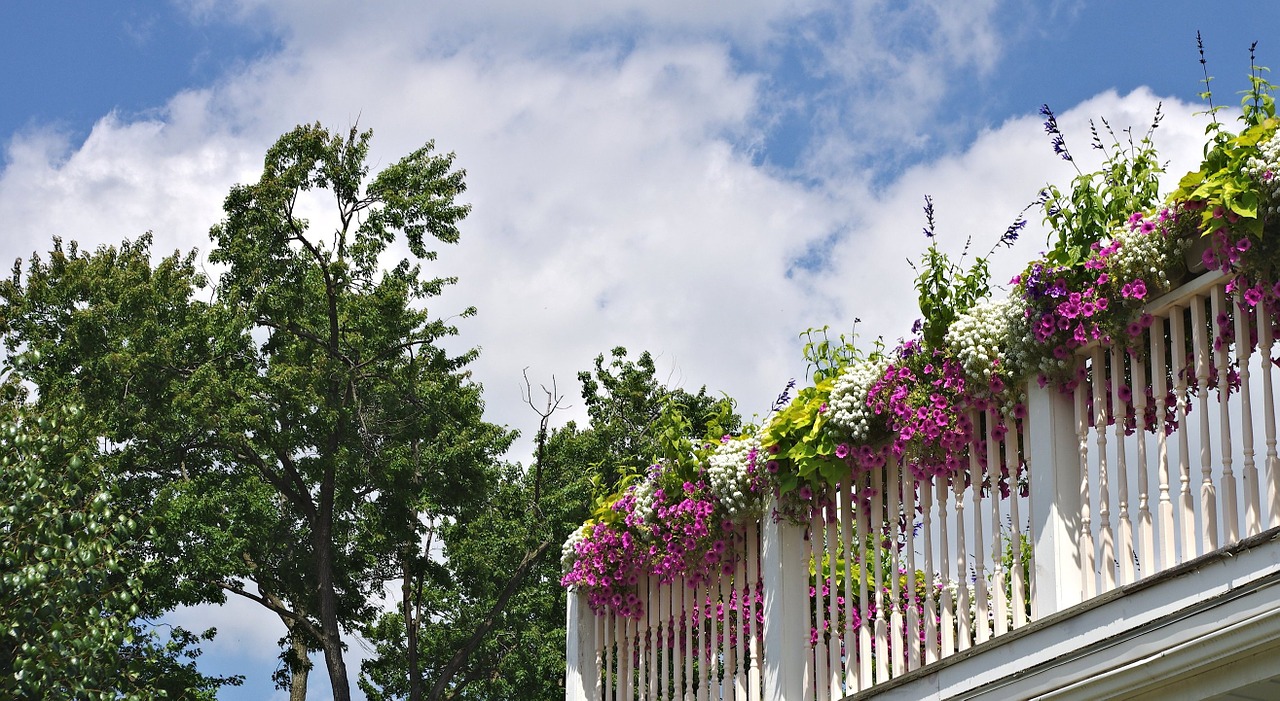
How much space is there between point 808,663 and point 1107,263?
2375 millimetres

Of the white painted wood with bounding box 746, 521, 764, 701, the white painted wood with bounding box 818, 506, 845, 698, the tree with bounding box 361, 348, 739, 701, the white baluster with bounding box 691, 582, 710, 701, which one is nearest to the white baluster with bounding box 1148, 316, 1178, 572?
the white painted wood with bounding box 818, 506, 845, 698

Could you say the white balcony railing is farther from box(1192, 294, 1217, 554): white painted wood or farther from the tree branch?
the tree branch

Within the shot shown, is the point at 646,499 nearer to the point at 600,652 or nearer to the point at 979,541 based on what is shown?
the point at 600,652

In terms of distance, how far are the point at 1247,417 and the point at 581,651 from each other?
182 inches

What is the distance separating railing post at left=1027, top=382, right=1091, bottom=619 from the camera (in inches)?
180

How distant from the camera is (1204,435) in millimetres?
4141

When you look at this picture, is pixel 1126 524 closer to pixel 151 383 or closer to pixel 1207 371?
pixel 1207 371

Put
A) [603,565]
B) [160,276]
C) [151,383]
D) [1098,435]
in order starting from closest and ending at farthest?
1. [1098,435]
2. [603,565]
3. [151,383]
4. [160,276]

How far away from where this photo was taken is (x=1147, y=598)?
4191 mm

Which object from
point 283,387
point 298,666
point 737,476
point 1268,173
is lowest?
point 737,476

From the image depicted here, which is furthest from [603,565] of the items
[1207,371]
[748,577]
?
[1207,371]

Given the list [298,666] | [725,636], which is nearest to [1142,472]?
[725,636]

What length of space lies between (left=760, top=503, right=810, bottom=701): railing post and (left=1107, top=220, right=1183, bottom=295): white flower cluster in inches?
86.4

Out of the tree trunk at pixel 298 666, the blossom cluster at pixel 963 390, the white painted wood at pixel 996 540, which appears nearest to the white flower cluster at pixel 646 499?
the blossom cluster at pixel 963 390
